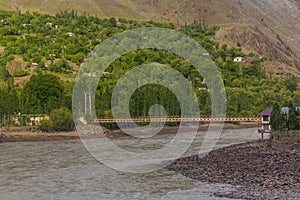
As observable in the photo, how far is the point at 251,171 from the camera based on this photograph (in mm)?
33844

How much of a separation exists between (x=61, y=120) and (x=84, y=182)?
1964 inches

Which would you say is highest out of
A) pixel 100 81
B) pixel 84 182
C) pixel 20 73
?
pixel 20 73

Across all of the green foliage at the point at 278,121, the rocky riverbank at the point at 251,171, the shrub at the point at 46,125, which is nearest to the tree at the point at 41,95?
the shrub at the point at 46,125

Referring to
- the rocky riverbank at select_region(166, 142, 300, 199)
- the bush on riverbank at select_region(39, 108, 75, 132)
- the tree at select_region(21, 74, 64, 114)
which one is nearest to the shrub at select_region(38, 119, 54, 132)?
the bush on riverbank at select_region(39, 108, 75, 132)

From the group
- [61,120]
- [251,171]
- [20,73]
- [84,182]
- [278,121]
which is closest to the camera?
[84,182]

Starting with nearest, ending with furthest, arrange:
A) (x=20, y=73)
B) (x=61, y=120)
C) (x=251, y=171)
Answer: (x=251, y=171)
(x=61, y=120)
(x=20, y=73)

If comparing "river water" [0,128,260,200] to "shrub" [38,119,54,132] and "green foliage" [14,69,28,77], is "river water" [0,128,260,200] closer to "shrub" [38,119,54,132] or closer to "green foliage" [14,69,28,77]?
"shrub" [38,119,54,132]

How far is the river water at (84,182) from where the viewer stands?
28828mm

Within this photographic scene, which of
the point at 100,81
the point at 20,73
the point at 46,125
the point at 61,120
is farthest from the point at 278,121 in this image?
the point at 20,73

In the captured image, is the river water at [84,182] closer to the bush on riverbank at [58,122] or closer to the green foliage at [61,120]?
the bush on riverbank at [58,122]

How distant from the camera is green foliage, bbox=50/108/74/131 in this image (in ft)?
268

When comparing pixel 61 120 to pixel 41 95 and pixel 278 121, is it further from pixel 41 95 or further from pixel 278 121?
pixel 278 121

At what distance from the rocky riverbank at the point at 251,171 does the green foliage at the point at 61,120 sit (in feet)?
132

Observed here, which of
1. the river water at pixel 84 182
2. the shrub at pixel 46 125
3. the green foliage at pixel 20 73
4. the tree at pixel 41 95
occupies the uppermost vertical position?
the green foliage at pixel 20 73
